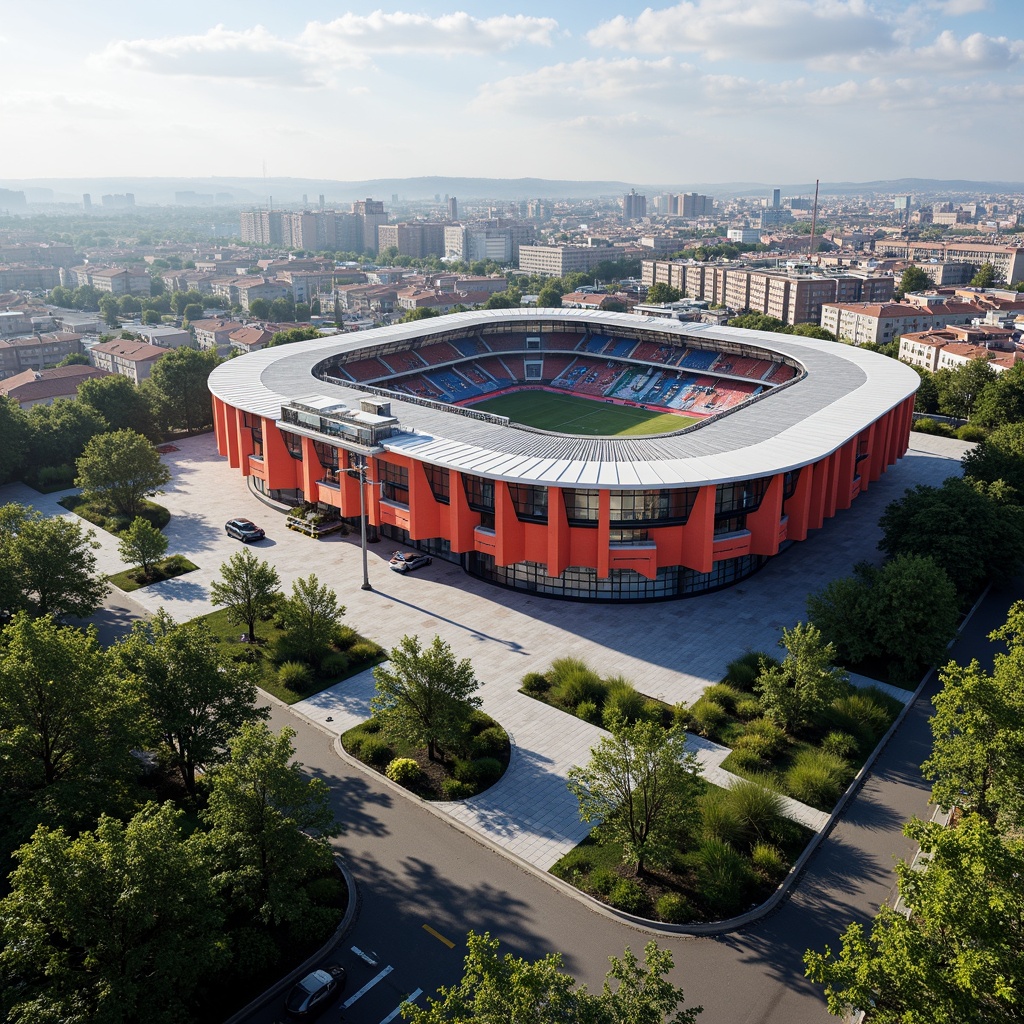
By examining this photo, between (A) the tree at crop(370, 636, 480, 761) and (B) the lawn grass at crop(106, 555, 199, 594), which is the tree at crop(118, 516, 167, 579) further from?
(A) the tree at crop(370, 636, 480, 761)

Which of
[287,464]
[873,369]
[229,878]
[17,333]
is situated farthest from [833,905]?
[17,333]

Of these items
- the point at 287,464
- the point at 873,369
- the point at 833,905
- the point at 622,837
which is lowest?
the point at 833,905

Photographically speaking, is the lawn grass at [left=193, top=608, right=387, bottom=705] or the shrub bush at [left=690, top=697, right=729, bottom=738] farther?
the lawn grass at [left=193, top=608, right=387, bottom=705]

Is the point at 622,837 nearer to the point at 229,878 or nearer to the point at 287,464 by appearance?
the point at 229,878

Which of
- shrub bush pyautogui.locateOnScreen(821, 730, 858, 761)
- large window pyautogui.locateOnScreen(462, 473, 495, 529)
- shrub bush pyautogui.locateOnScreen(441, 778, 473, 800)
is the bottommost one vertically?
shrub bush pyautogui.locateOnScreen(441, 778, 473, 800)

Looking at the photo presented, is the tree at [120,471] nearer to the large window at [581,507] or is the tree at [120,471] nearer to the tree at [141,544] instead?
the tree at [141,544]

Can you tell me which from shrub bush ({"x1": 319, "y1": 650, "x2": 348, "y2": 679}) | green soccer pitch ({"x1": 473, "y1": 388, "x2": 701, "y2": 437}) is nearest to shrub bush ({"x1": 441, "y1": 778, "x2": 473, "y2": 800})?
shrub bush ({"x1": 319, "y1": 650, "x2": 348, "y2": 679})
